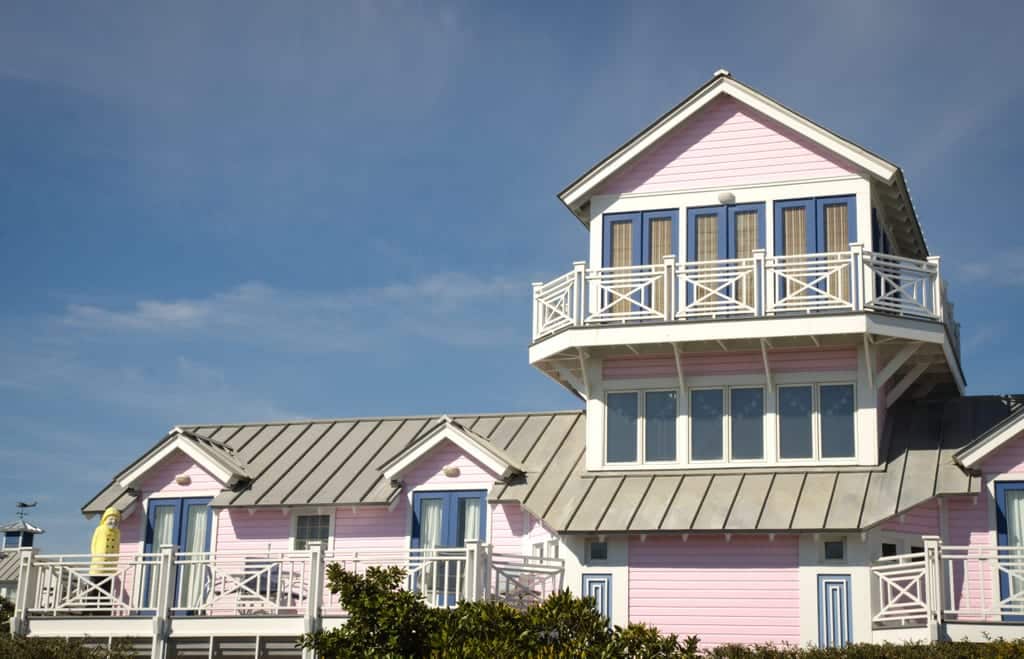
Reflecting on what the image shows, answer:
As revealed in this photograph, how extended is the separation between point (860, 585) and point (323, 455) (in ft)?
38.5

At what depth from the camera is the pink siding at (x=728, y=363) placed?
932 inches

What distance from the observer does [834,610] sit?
859 inches

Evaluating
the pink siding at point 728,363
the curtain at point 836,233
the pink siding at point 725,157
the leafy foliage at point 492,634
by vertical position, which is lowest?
the leafy foliage at point 492,634

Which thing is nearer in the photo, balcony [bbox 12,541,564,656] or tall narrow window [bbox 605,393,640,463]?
balcony [bbox 12,541,564,656]

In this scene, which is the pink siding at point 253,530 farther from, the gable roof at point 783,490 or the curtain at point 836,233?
the curtain at point 836,233

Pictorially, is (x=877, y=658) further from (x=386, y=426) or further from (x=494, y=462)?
Result: (x=386, y=426)

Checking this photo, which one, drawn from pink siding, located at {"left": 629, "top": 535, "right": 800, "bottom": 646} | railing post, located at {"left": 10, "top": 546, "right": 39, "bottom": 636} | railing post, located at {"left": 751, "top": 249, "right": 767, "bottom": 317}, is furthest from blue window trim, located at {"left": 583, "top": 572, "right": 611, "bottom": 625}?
railing post, located at {"left": 10, "top": 546, "right": 39, "bottom": 636}

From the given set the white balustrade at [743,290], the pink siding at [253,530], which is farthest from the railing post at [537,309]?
the pink siding at [253,530]

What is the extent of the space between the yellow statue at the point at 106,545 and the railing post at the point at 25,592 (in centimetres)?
102

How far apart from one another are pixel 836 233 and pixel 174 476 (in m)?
14.5

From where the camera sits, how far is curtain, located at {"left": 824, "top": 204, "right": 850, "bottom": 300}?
23797 millimetres

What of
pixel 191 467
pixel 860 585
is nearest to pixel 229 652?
pixel 191 467

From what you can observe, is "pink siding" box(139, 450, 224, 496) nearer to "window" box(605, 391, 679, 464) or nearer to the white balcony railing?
the white balcony railing

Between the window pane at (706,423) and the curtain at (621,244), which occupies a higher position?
the curtain at (621,244)
